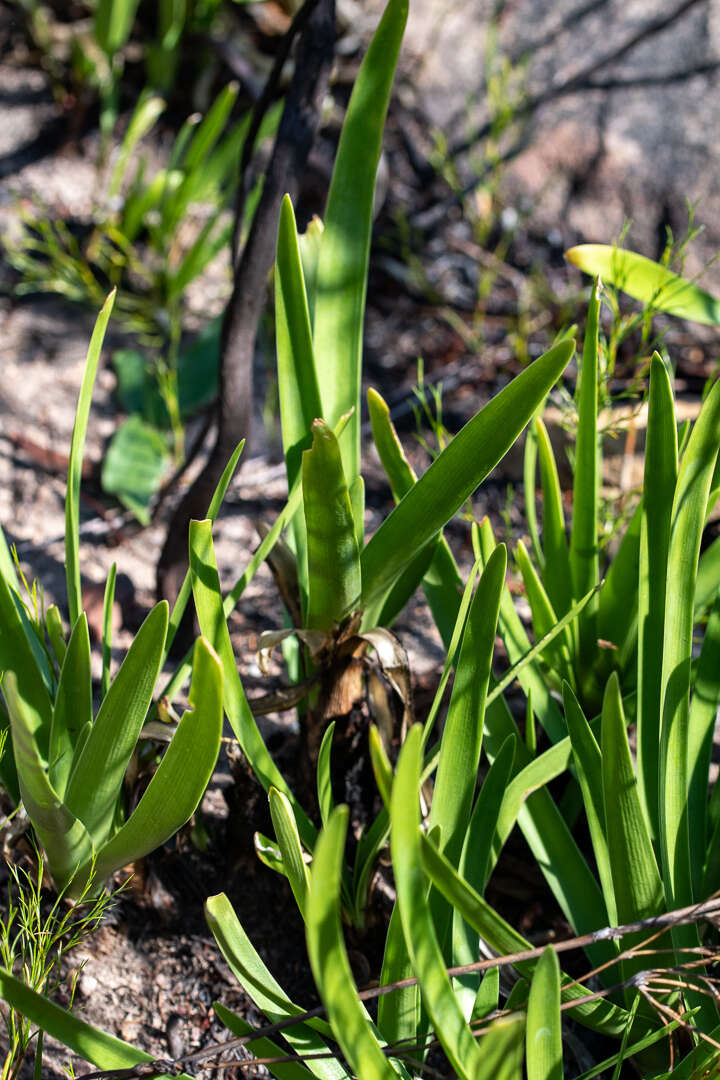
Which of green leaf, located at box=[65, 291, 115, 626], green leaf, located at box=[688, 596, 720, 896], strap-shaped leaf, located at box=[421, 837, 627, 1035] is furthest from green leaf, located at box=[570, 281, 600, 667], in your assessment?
green leaf, located at box=[65, 291, 115, 626]

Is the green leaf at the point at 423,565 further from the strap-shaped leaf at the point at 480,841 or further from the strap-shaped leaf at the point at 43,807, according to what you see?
the strap-shaped leaf at the point at 43,807

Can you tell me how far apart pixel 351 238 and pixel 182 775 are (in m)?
0.51

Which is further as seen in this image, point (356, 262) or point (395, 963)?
point (356, 262)

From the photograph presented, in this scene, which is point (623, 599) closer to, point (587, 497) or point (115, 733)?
point (587, 497)

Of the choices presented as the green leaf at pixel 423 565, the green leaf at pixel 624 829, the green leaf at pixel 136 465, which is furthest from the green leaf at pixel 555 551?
the green leaf at pixel 136 465

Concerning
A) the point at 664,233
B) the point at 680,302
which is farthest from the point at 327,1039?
the point at 664,233

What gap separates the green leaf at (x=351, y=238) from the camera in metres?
0.76

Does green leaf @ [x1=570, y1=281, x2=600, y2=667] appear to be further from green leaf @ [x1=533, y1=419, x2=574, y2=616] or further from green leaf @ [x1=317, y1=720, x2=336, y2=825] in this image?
green leaf @ [x1=317, y1=720, x2=336, y2=825]

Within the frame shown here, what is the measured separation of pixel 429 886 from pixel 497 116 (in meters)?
1.68

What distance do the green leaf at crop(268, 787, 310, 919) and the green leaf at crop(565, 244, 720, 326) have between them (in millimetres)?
600

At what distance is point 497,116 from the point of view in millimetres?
1842

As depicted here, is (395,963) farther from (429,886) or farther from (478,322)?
(478,322)

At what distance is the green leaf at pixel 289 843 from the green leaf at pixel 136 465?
0.75m

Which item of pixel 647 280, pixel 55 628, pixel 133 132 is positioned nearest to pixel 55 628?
pixel 55 628
